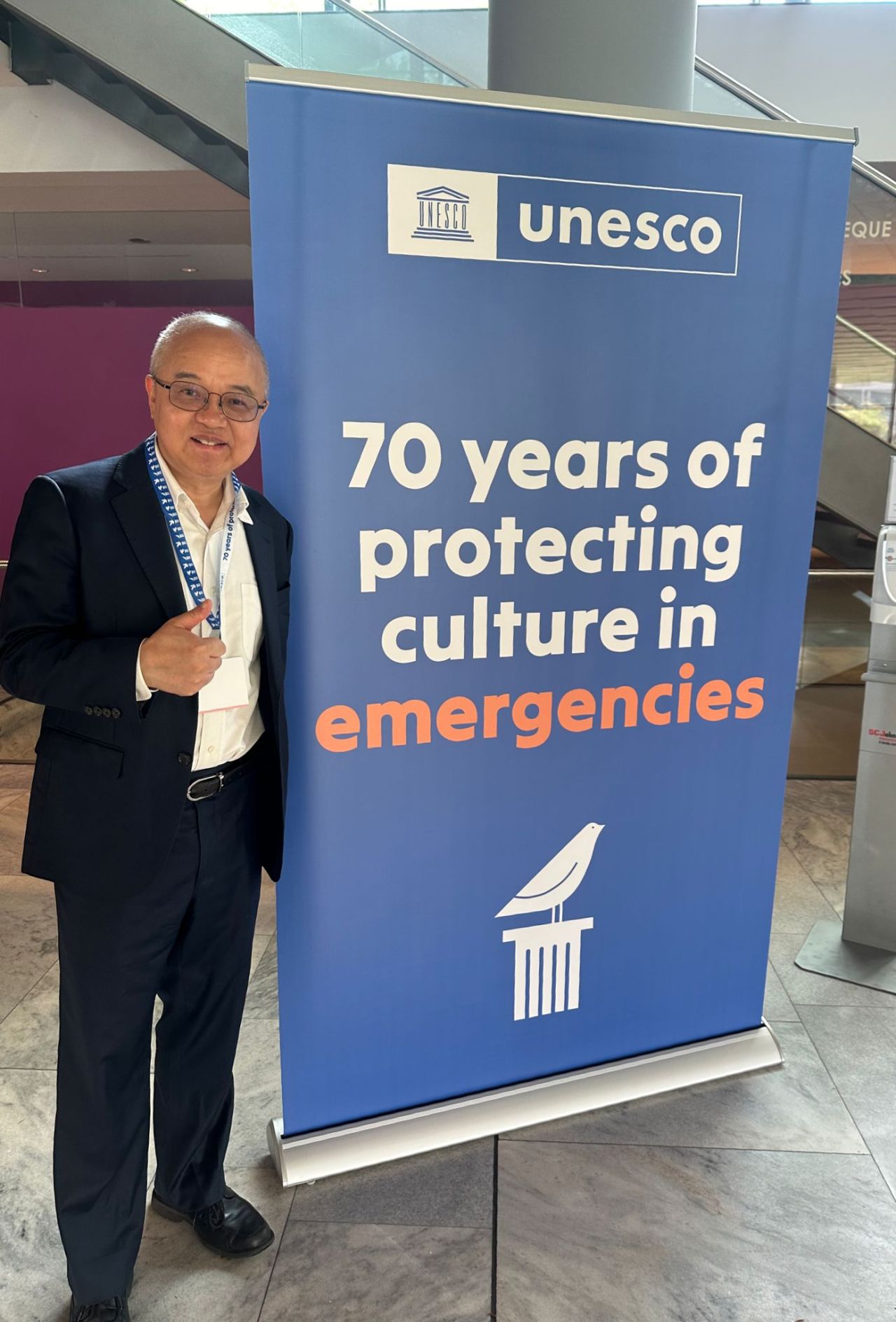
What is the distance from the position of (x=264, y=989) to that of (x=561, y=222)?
238 cm

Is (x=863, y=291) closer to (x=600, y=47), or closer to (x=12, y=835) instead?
(x=600, y=47)

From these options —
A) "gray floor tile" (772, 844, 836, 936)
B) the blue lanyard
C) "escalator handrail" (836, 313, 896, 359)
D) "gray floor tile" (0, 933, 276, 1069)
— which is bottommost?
"gray floor tile" (0, 933, 276, 1069)

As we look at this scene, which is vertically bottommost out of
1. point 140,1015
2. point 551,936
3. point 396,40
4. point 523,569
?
point 551,936

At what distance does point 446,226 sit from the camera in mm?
1810

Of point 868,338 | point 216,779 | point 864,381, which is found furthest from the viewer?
point 868,338

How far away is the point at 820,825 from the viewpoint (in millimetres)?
4164

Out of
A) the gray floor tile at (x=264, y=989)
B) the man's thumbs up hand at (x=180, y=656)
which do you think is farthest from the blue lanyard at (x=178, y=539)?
the gray floor tile at (x=264, y=989)

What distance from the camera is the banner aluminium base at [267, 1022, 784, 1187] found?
2.12m

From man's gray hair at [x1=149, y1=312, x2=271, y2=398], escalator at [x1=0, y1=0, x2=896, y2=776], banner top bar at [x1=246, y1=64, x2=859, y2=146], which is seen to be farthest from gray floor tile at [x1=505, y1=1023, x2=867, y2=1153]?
escalator at [x1=0, y1=0, x2=896, y2=776]

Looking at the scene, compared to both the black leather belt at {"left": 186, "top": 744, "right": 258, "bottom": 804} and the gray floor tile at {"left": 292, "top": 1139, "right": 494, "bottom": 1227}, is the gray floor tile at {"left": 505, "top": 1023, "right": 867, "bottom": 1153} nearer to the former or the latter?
the gray floor tile at {"left": 292, "top": 1139, "right": 494, "bottom": 1227}

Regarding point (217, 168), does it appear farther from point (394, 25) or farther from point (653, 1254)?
point (653, 1254)

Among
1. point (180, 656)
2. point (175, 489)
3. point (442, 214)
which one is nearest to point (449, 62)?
point (442, 214)

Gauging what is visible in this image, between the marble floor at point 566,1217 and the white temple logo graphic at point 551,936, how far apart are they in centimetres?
34

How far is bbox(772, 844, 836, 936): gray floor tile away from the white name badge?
2344mm
